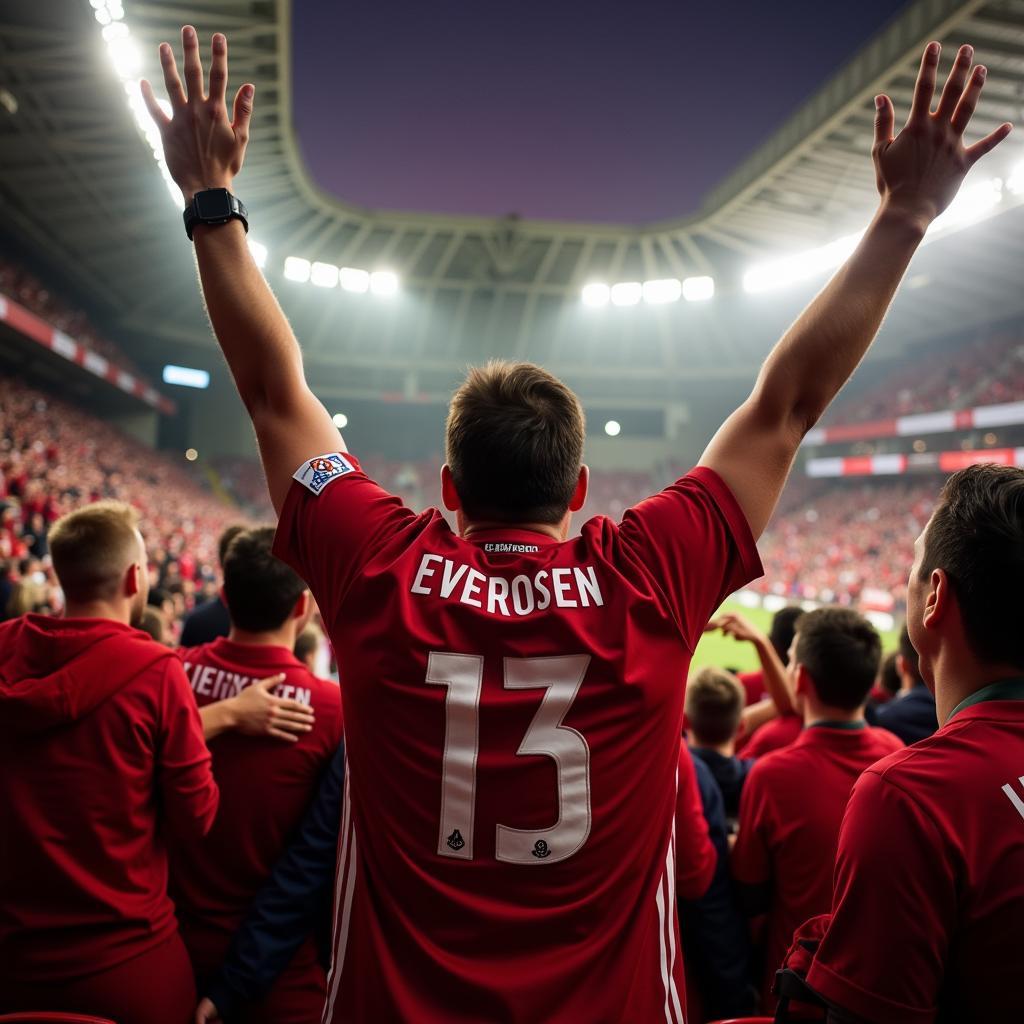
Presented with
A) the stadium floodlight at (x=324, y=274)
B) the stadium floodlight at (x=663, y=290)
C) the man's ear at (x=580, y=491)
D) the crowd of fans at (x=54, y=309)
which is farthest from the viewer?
the stadium floodlight at (x=663, y=290)

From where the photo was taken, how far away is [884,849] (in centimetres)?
109

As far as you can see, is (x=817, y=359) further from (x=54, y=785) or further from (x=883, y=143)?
(x=54, y=785)

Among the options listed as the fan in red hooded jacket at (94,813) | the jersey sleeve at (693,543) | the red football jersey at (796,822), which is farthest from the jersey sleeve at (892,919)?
the fan in red hooded jacket at (94,813)

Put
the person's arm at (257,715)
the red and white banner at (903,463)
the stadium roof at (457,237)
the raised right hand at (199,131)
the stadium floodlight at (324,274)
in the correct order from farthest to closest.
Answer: the stadium floodlight at (324,274), the red and white banner at (903,463), the stadium roof at (457,237), the person's arm at (257,715), the raised right hand at (199,131)

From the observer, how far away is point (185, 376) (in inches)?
1346

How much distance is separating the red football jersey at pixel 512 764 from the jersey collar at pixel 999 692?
476mm

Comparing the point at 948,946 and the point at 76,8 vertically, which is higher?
the point at 76,8

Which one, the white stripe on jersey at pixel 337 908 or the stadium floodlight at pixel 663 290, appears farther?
the stadium floodlight at pixel 663 290

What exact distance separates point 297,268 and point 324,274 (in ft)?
4.07

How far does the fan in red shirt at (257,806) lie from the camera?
7.12 ft

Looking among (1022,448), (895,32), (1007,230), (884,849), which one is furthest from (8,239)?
(1022,448)

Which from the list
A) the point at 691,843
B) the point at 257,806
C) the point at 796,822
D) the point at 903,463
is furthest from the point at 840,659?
the point at 903,463

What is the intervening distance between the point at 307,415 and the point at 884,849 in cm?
128

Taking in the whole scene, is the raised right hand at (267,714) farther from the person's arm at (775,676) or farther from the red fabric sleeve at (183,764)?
the person's arm at (775,676)
